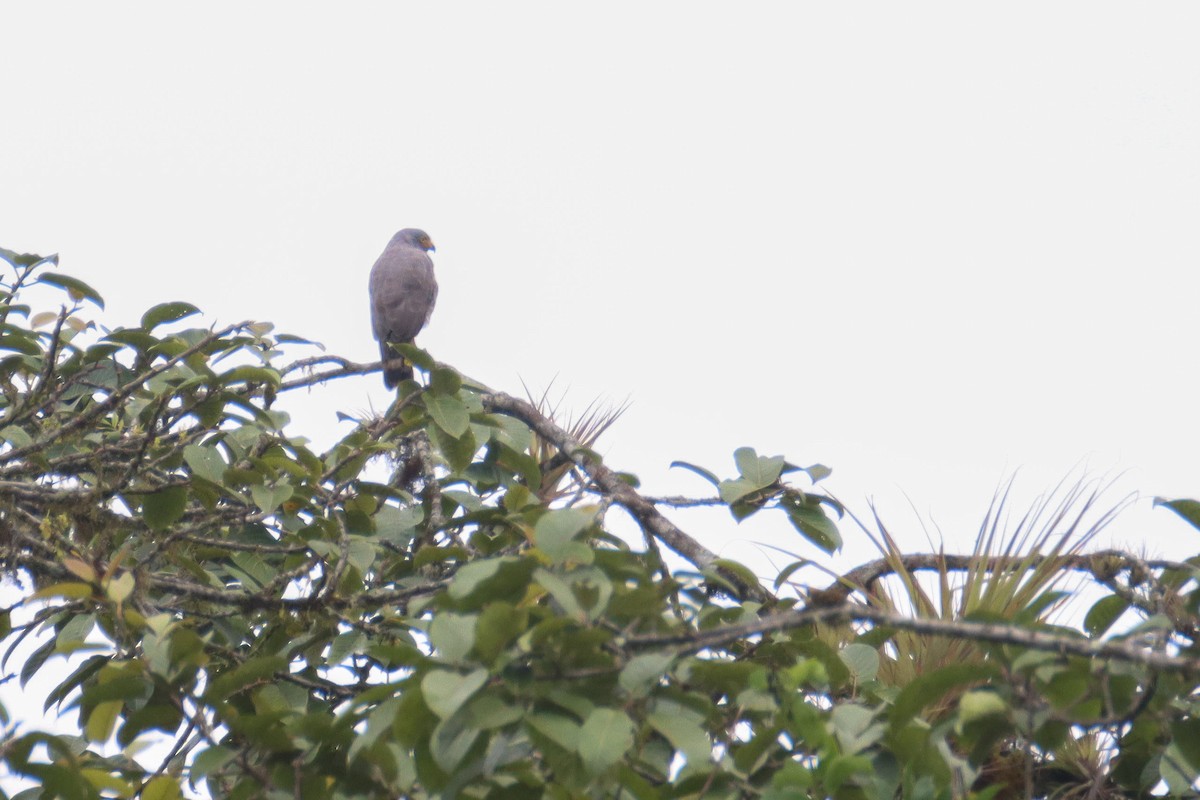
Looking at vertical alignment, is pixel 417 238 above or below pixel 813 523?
above

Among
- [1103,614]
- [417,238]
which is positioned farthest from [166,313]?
[417,238]

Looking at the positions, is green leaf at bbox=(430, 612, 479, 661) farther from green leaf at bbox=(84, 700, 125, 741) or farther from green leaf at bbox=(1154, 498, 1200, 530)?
green leaf at bbox=(1154, 498, 1200, 530)

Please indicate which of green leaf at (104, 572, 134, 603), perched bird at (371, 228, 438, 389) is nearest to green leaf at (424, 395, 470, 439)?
green leaf at (104, 572, 134, 603)

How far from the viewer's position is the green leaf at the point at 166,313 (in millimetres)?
2869

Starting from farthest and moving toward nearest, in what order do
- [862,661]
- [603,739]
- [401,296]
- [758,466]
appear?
[401,296], [758,466], [862,661], [603,739]

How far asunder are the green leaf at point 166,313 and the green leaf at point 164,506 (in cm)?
48

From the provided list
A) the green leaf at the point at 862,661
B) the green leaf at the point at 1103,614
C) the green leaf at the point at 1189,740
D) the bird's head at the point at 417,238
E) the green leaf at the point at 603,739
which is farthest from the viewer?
the bird's head at the point at 417,238

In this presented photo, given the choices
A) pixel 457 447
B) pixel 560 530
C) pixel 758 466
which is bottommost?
pixel 560 530

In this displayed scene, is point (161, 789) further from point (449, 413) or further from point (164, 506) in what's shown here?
point (449, 413)

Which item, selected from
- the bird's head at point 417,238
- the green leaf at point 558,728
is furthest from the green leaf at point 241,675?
the bird's head at point 417,238

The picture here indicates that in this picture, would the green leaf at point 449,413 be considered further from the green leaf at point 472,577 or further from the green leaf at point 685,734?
the green leaf at point 685,734

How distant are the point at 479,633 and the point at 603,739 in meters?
0.22

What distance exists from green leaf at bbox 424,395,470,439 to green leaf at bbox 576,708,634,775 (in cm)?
137

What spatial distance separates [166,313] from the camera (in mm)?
2889
